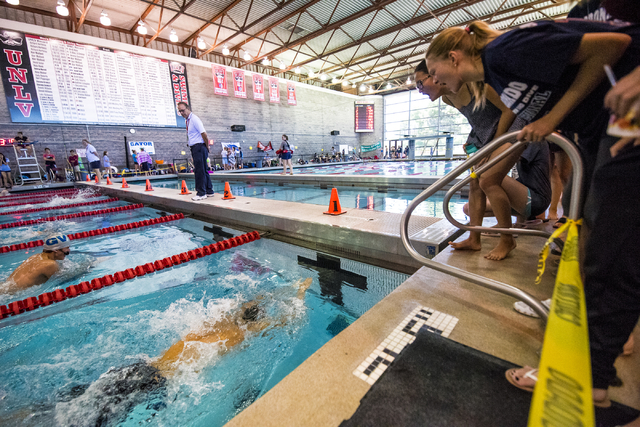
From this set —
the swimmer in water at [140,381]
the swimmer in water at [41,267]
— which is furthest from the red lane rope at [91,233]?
the swimmer in water at [140,381]

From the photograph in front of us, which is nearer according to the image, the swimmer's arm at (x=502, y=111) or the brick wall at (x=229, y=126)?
the swimmer's arm at (x=502, y=111)

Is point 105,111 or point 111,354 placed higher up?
point 105,111

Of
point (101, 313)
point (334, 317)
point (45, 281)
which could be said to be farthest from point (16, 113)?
point (334, 317)

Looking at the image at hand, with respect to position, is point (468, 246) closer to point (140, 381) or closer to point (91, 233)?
point (140, 381)

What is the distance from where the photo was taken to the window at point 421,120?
903 inches

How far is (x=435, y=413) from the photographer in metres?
0.84

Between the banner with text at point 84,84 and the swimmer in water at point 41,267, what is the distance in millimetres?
13126

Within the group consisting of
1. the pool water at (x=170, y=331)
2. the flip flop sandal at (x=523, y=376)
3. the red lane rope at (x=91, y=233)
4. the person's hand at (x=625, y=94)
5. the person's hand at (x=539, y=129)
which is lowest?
the pool water at (x=170, y=331)

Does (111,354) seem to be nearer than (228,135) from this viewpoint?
Yes

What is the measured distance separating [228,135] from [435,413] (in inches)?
736

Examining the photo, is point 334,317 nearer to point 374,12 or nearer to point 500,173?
point 500,173

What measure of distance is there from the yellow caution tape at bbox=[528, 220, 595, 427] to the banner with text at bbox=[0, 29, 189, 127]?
1682 cm

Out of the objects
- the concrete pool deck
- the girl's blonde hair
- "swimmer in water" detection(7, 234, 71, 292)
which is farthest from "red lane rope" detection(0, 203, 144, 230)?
the girl's blonde hair

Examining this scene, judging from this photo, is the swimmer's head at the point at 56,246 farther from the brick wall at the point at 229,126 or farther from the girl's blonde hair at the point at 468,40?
the brick wall at the point at 229,126
